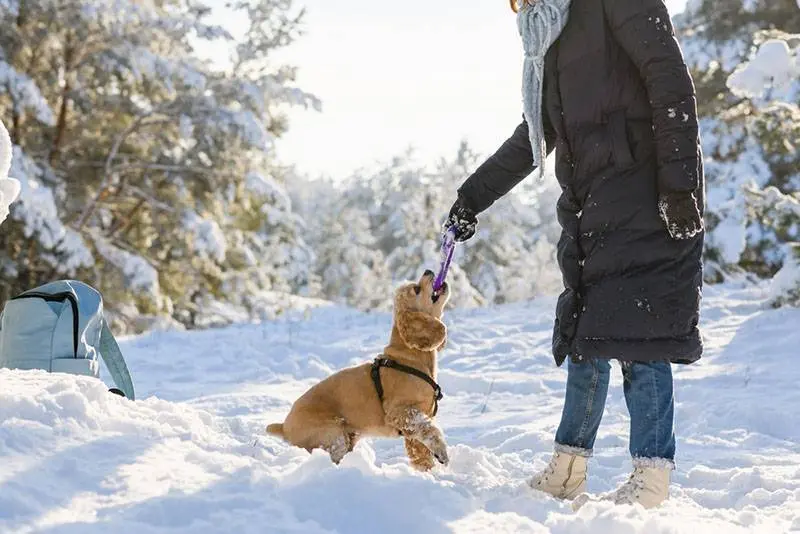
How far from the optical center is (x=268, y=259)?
26859mm

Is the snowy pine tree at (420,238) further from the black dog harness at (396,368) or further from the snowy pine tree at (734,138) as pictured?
the black dog harness at (396,368)

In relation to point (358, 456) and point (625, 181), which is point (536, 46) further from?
point (358, 456)

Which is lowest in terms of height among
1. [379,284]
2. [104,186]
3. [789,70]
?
[379,284]

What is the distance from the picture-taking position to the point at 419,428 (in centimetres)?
361

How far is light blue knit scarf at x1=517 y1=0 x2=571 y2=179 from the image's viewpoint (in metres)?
3.24

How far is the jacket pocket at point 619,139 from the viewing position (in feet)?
9.99

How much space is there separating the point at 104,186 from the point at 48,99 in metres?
1.78

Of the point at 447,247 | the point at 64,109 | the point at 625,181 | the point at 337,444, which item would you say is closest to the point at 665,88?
the point at 625,181

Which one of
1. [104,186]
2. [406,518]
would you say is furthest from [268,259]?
[406,518]

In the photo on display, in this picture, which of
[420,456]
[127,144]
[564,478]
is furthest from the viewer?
[127,144]

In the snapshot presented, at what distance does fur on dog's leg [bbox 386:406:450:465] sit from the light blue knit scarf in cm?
130

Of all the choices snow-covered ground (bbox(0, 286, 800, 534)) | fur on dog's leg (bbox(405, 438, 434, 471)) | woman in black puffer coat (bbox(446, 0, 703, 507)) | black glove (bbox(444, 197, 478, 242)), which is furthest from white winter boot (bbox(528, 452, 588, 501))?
black glove (bbox(444, 197, 478, 242))

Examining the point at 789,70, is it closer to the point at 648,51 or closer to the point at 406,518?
the point at 648,51

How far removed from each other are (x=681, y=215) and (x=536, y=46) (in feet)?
3.31
